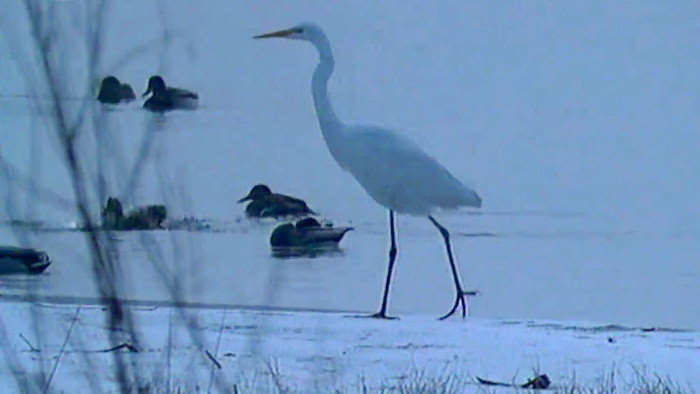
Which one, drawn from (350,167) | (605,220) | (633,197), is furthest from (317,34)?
(633,197)

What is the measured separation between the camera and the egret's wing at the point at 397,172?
9234 millimetres

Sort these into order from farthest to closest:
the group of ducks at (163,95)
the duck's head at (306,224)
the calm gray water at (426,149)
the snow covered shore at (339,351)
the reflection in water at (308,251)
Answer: the group of ducks at (163,95) < the duck's head at (306,224) < the reflection in water at (308,251) < the calm gray water at (426,149) < the snow covered shore at (339,351)

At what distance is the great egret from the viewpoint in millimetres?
9242

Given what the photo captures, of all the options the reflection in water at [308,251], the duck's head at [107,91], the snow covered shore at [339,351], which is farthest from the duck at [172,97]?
the snow covered shore at [339,351]

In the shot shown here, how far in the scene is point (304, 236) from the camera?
41.2 ft

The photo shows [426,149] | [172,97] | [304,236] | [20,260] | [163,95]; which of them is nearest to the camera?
[20,260]

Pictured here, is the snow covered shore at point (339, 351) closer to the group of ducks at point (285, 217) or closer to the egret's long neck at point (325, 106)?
the egret's long neck at point (325, 106)

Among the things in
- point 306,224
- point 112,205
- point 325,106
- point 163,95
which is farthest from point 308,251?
point 163,95

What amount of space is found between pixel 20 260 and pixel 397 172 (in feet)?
8.70

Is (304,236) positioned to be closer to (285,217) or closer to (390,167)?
(285,217)

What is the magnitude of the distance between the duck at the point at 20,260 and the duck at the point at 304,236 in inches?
106

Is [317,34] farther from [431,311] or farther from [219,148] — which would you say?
[219,148]

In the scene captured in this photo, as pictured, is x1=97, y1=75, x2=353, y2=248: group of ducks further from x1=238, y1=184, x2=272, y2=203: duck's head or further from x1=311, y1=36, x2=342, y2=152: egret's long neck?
x1=311, y1=36, x2=342, y2=152: egret's long neck

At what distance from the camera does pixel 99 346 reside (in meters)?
6.06
